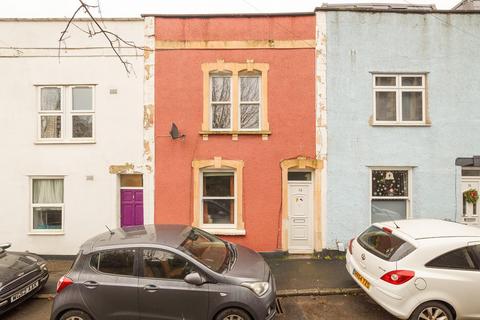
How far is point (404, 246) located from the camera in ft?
16.1

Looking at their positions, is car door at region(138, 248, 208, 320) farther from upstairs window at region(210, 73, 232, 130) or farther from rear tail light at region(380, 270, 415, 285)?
upstairs window at region(210, 73, 232, 130)

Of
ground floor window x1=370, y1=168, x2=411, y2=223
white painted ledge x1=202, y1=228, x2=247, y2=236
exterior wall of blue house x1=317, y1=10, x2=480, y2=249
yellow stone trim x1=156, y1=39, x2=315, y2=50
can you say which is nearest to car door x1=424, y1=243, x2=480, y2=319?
exterior wall of blue house x1=317, y1=10, x2=480, y2=249

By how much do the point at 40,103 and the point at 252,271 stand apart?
8.00 metres

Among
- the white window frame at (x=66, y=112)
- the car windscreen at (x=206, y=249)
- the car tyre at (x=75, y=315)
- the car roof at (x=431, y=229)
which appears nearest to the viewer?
the car tyre at (x=75, y=315)

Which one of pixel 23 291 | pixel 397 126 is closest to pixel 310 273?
pixel 397 126

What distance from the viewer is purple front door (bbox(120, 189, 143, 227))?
8703 millimetres

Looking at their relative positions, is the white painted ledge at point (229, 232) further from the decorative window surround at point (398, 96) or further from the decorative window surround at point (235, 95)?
the decorative window surround at point (398, 96)

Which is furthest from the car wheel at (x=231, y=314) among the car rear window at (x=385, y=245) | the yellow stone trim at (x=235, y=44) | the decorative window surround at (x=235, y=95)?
the yellow stone trim at (x=235, y=44)

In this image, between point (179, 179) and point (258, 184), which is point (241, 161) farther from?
point (179, 179)

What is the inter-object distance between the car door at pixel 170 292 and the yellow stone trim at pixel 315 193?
4.17m

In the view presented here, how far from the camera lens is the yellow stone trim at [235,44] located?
8383 millimetres

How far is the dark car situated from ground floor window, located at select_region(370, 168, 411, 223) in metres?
8.47

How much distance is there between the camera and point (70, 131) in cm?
856

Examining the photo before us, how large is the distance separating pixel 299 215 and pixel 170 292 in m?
4.90
